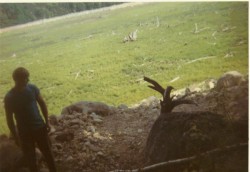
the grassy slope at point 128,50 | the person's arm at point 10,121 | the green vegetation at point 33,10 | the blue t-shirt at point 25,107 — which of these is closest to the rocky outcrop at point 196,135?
the grassy slope at point 128,50

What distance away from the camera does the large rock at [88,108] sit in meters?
3.99

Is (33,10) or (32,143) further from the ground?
(33,10)

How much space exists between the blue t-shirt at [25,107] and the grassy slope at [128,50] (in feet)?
2.94

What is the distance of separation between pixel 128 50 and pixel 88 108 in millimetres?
881

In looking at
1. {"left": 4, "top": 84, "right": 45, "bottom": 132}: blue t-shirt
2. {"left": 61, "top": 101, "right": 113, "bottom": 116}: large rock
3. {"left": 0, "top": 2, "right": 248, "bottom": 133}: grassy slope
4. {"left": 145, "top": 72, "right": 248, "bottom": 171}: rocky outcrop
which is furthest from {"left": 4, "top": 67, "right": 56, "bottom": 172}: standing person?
{"left": 145, "top": 72, "right": 248, "bottom": 171}: rocky outcrop

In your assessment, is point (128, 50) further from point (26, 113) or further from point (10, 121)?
point (10, 121)

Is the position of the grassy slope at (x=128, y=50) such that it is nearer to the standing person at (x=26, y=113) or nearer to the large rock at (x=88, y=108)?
the large rock at (x=88, y=108)

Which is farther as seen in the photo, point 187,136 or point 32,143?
point 187,136

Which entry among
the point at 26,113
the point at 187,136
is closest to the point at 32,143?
the point at 26,113

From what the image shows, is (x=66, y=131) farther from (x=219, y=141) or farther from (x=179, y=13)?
(x=179, y=13)

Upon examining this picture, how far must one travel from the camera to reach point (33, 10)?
398 centimetres

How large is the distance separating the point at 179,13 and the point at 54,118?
212 cm

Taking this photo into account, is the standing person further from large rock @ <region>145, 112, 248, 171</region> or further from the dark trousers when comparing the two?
large rock @ <region>145, 112, 248, 171</region>

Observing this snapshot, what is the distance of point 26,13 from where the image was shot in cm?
398
